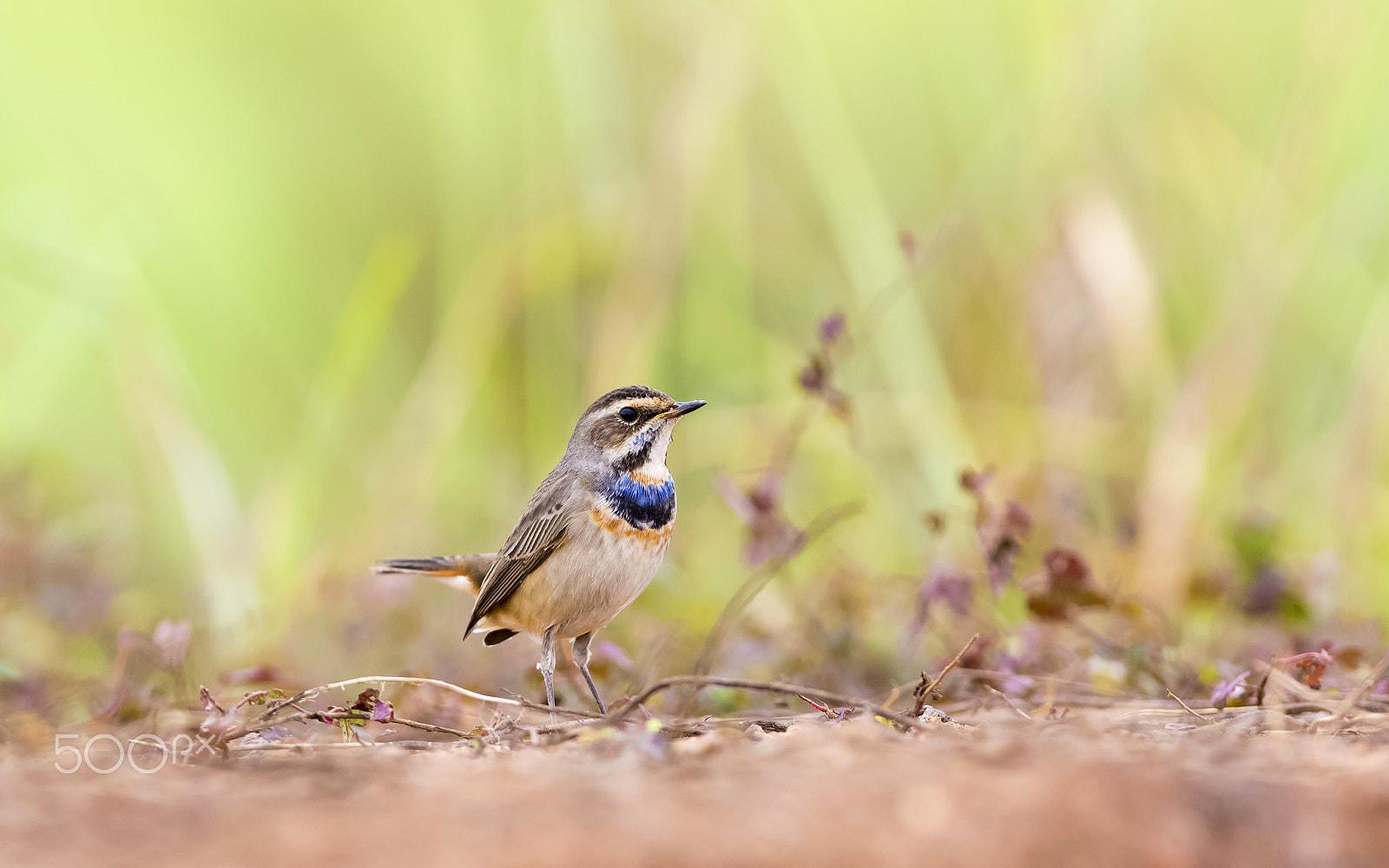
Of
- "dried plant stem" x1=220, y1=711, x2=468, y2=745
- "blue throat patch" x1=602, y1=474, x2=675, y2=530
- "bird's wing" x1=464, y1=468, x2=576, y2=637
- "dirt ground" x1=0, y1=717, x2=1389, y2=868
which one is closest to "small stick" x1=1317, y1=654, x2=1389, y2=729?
"dirt ground" x1=0, y1=717, x2=1389, y2=868

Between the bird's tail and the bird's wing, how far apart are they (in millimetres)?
383

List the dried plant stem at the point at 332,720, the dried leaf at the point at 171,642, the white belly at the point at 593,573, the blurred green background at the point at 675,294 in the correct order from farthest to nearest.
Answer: the blurred green background at the point at 675,294 → the white belly at the point at 593,573 → the dried leaf at the point at 171,642 → the dried plant stem at the point at 332,720

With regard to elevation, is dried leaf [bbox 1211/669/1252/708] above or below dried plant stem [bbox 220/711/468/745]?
above

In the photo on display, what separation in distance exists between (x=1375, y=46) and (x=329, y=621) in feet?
22.3

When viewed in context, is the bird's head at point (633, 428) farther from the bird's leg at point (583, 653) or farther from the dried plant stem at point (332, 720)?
the dried plant stem at point (332, 720)

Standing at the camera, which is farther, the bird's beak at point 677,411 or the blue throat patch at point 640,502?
the bird's beak at point 677,411

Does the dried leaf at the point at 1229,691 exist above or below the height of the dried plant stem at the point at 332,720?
above

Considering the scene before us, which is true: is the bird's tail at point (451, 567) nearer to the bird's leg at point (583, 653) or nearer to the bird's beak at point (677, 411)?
the bird's leg at point (583, 653)

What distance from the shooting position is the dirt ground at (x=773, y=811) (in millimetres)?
2066

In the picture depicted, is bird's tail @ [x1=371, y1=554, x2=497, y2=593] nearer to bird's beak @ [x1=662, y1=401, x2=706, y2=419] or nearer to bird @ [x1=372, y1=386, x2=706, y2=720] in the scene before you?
bird @ [x1=372, y1=386, x2=706, y2=720]

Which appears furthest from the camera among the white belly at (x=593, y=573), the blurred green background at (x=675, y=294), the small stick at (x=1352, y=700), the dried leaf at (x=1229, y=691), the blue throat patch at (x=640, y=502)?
the blurred green background at (x=675, y=294)

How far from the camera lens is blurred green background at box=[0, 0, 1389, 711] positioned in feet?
22.4

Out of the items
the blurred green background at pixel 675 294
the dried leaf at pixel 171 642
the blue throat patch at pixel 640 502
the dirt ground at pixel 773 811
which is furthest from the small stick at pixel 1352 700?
the dried leaf at pixel 171 642

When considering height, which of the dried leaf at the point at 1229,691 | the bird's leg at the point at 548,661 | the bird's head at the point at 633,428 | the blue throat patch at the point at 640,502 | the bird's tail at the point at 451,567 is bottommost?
the bird's leg at the point at 548,661
